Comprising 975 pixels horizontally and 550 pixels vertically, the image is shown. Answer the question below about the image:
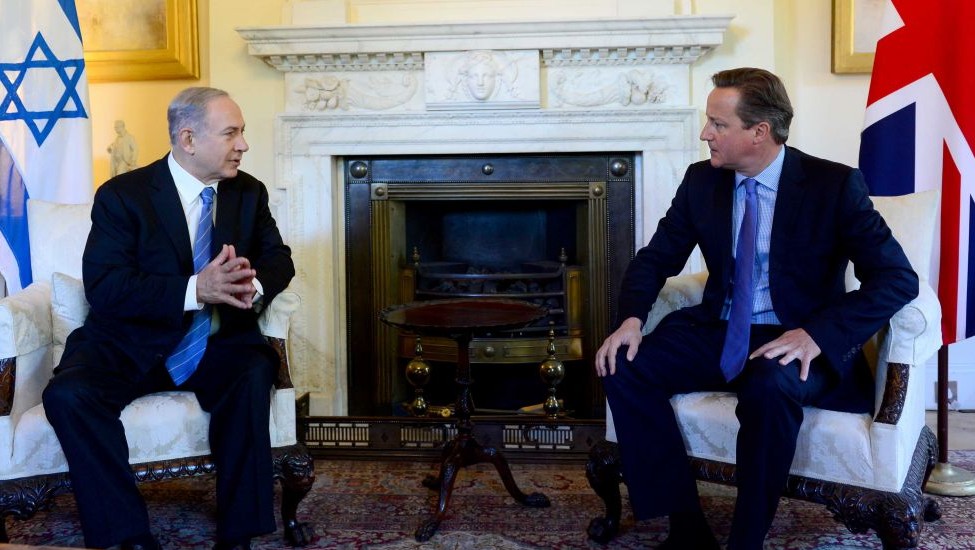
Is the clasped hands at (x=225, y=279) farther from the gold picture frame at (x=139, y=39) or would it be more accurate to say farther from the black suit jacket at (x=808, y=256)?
the gold picture frame at (x=139, y=39)

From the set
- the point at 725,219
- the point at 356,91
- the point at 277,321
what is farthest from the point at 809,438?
the point at 356,91

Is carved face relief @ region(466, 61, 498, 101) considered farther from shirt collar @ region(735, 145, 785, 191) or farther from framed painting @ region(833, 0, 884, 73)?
shirt collar @ region(735, 145, 785, 191)

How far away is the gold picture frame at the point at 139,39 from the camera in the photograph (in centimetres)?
399

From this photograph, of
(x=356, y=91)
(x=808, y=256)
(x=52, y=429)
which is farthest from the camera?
(x=356, y=91)

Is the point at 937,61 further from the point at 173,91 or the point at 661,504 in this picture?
the point at 173,91

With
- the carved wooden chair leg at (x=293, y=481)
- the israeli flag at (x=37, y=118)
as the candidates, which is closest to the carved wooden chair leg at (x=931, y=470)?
A: the carved wooden chair leg at (x=293, y=481)

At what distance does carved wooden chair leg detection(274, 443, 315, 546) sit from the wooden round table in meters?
0.33

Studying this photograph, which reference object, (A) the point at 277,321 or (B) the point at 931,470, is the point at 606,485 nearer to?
(B) the point at 931,470

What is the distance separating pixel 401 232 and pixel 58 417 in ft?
7.25

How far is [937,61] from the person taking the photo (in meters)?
2.96

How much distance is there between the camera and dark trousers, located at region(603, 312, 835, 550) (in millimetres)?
2109

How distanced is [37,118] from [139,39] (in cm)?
67

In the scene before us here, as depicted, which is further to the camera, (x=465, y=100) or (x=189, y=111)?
(x=465, y=100)

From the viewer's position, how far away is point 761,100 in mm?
2410
